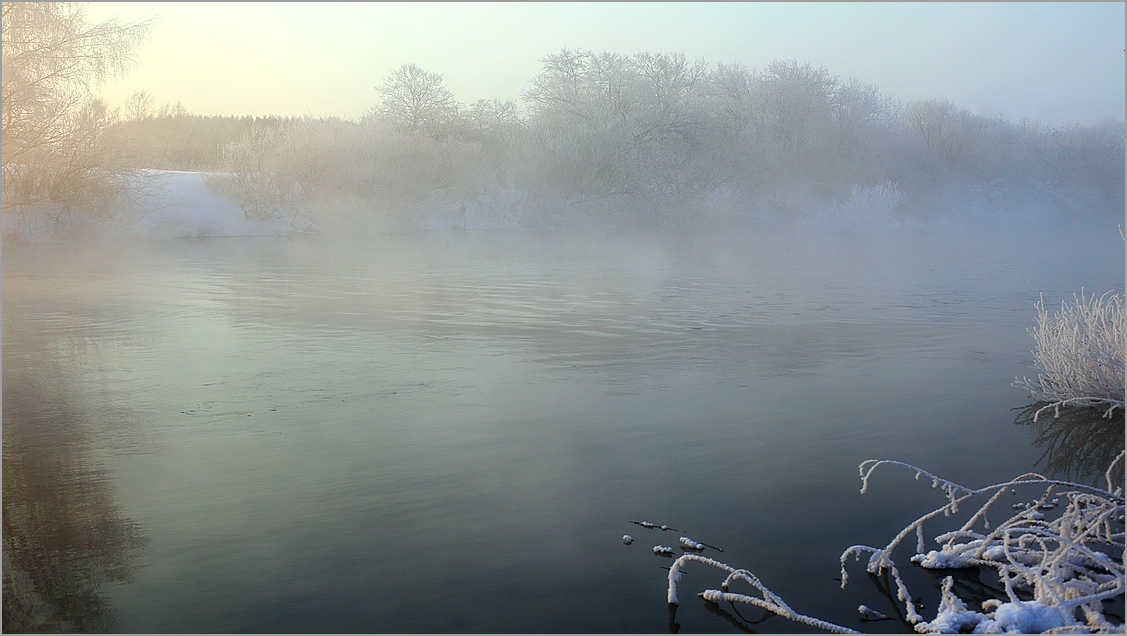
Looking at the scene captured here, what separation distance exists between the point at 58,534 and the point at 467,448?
2.76m

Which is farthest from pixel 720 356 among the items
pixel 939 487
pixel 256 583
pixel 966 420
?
pixel 256 583

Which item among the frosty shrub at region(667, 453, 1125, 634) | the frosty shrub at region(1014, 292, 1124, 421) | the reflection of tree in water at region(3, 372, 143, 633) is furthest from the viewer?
the frosty shrub at region(1014, 292, 1124, 421)

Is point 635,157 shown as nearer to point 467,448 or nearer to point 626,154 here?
point 626,154

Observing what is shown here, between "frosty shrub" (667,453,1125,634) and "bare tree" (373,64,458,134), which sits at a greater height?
"bare tree" (373,64,458,134)

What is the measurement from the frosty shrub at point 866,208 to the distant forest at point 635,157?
0.10m

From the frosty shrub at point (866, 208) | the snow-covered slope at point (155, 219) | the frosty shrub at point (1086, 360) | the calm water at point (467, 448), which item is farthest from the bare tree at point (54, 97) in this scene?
the frosty shrub at point (866, 208)

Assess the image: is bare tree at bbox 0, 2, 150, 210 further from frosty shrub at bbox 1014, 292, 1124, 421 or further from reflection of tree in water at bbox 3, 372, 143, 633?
frosty shrub at bbox 1014, 292, 1124, 421

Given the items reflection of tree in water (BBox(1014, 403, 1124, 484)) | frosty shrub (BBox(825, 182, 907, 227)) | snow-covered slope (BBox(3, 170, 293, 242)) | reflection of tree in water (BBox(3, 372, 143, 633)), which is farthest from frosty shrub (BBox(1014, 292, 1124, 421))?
frosty shrub (BBox(825, 182, 907, 227))

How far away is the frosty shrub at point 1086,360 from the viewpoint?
821cm

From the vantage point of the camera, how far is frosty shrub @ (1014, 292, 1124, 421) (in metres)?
8.21

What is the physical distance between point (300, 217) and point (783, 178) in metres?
25.5

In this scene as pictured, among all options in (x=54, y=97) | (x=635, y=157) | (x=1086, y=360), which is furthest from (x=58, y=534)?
(x=635, y=157)

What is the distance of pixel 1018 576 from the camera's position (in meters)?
4.59

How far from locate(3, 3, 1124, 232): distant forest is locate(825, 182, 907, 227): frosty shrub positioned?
103 mm
